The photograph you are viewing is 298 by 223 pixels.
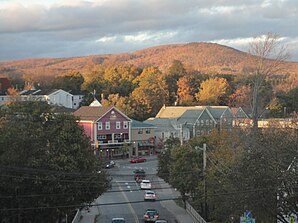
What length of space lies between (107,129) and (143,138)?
631 centimetres

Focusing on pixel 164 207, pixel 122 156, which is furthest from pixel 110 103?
pixel 164 207

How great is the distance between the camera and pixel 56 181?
94.9 ft

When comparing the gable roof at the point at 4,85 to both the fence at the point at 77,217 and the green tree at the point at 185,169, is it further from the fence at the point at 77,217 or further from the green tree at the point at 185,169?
the green tree at the point at 185,169

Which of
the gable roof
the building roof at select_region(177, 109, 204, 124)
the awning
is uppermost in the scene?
the gable roof

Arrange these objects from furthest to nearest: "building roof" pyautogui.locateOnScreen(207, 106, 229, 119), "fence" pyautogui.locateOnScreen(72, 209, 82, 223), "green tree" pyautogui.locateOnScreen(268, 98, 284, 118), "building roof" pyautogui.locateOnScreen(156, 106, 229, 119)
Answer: "green tree" pyautogui.locateOnScreen(268, 98, 284, 118) < "building roof" pyautogui.locateOnScreen(207, 106, 229, 119) < "building roof" pyautogui.locateOnScreen(156, 106, 229, 119) < "fence" pyautogui.locateOnScreen(72, 209, 82, 223)

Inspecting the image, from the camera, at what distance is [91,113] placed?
228 ft

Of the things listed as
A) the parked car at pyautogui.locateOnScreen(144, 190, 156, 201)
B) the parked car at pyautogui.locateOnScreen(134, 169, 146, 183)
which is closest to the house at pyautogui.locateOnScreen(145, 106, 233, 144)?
the parked car at pyautogui.locateOnScreen(134, 169, 146, 183)

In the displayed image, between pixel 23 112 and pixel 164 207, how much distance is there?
48.0 ft

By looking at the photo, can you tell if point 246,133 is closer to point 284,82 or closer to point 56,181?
point 56,181

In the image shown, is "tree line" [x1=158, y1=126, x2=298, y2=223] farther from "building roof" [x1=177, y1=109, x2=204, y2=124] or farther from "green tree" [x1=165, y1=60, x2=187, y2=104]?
"green tree" [x1=165, y1=60, x2=187, y2=104]

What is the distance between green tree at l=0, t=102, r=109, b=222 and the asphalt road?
1887 mm

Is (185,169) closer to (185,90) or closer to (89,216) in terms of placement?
(89,216)

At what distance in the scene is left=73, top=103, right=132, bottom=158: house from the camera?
6800 cm

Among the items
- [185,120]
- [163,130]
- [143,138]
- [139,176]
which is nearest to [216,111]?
[185,120]
